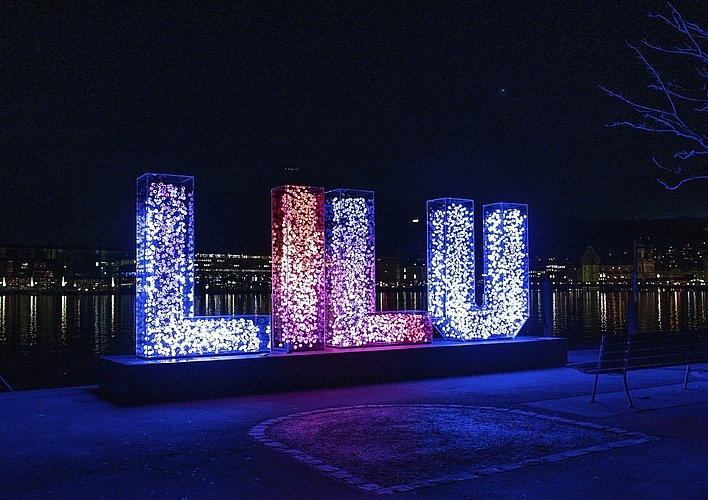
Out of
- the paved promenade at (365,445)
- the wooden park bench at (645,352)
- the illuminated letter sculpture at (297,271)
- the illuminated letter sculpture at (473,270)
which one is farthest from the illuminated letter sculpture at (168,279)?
the wooden park bench at (645,352)

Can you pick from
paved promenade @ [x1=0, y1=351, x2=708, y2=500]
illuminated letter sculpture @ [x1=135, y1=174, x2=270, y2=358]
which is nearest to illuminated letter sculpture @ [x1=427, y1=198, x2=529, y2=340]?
paved promenade @ [x1=0, y1=351, x2=708, y2=500]

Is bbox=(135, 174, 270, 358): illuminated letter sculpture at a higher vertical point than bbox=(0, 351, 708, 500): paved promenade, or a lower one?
higher

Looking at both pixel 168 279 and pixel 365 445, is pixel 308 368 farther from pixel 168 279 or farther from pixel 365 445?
pixel 365 445

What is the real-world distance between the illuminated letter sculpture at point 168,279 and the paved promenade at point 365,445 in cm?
137

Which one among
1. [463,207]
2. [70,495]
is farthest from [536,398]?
[70,495]

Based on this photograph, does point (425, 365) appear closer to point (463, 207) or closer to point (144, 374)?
point (463, 207)

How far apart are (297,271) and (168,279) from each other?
7.84ft

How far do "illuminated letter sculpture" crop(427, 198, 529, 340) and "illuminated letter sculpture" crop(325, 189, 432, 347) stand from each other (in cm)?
113

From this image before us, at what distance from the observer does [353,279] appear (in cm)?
1362

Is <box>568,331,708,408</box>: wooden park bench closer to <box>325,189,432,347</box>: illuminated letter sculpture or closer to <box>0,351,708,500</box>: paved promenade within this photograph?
<box>0,351,708,500</box>: paved promenade

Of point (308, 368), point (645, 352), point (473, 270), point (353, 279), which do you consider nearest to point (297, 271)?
point (353, 279)

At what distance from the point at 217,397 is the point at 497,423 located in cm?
461

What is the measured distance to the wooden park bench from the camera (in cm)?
1012

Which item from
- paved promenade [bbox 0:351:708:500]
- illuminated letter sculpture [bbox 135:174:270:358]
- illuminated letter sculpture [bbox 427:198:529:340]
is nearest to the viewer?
paved promenade [bbox 0:351:708:500]
